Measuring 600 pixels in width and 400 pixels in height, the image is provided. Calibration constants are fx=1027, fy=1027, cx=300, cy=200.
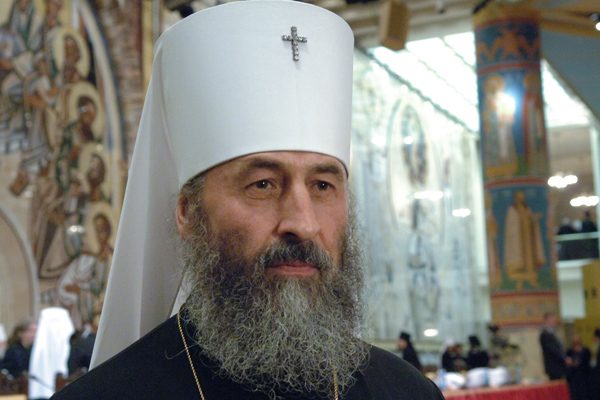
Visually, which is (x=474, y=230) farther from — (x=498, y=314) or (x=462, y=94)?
(x=498, y=314)

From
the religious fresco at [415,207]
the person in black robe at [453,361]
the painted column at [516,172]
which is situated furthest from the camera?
the religious fresco at [415,207]

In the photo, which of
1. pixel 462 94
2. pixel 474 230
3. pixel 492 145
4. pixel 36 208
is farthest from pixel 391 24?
pixel 474 230

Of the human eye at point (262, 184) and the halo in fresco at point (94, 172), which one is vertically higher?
the halo in fresco at point (94, 172)

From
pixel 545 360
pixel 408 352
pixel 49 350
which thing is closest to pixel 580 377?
pixel 545 360

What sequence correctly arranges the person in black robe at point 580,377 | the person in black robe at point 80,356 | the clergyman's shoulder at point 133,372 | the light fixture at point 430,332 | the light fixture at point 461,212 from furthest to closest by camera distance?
1. the light fixture at point 461,212
2. the light fixture at point 430,332
3. the person in black robe at point 580,377
4. the person in black robe at point 80,356
5. the clergyman's shoulder at point 133,372

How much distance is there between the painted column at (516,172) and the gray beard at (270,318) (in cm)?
1408

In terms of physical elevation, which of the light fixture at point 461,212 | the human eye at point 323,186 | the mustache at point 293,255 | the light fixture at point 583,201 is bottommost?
the mustache at point 293,255

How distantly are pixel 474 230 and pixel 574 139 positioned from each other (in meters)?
4.44

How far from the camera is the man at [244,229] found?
6.65ft

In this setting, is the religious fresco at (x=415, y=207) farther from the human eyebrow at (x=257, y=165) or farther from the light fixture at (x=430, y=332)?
the human eyebrow at (x=257, y=165)

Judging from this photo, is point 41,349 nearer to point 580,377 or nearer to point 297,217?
point 580,377

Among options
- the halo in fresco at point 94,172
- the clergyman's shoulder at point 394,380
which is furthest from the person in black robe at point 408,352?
the clergyman's shoulder at point 394,380

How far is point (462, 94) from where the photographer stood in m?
28.4

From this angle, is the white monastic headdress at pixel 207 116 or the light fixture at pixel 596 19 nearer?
the white monastic headdress at pixel 207 116
